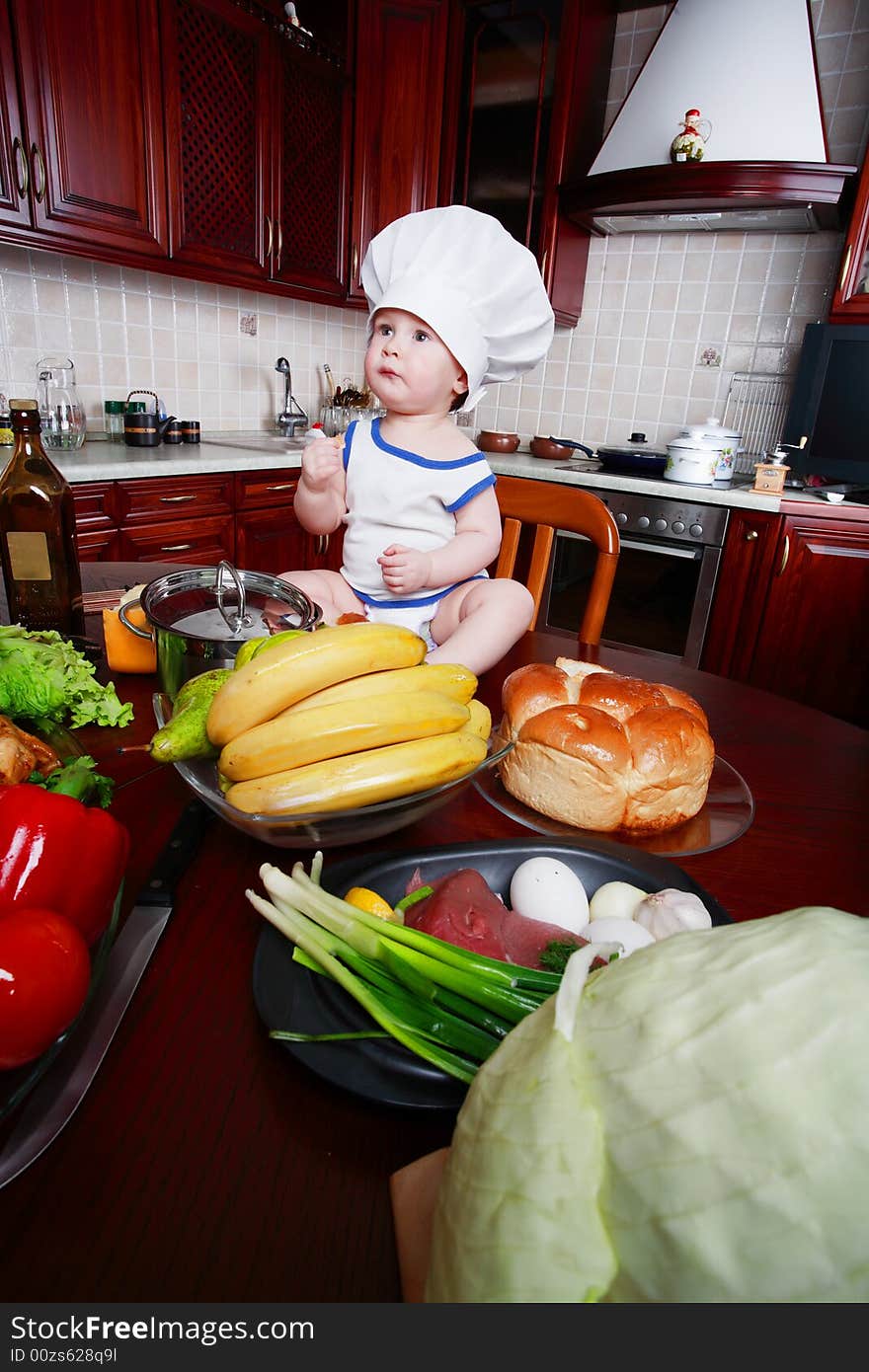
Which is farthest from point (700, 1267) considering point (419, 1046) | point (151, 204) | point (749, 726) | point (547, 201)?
point (547, 201)

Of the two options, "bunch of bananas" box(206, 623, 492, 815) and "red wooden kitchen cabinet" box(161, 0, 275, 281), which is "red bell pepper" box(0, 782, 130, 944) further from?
"red wooden kitchen cabinet" box(161, 0, 275, 281)

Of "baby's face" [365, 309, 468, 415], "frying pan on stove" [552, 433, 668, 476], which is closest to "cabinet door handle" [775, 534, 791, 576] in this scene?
"frying pan on stove" [552, 433, 668, 476]

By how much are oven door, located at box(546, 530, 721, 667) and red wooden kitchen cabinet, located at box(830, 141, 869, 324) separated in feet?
2.89

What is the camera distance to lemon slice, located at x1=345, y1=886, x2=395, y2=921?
432 mm

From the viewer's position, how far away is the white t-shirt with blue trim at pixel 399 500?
47.8 inches

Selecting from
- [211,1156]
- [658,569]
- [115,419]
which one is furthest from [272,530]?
[211,1156]

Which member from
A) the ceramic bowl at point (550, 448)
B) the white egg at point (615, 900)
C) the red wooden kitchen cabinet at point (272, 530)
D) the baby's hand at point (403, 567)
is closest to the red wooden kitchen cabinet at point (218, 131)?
the red wooden kitchen cabinet at point (272, 530)

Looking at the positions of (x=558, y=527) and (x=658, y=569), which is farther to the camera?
(x=658, y=569)

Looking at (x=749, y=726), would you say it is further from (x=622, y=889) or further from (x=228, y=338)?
(x=228, y=338)

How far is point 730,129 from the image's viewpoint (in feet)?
8.17

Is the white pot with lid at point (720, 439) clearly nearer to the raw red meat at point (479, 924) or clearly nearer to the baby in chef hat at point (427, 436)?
the baby in chef hat at point (427, 436)

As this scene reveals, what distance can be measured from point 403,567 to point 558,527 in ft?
1.57

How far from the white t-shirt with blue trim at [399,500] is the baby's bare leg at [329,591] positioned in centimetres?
3

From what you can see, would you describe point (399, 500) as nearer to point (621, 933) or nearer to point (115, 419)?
point (621, 933)
